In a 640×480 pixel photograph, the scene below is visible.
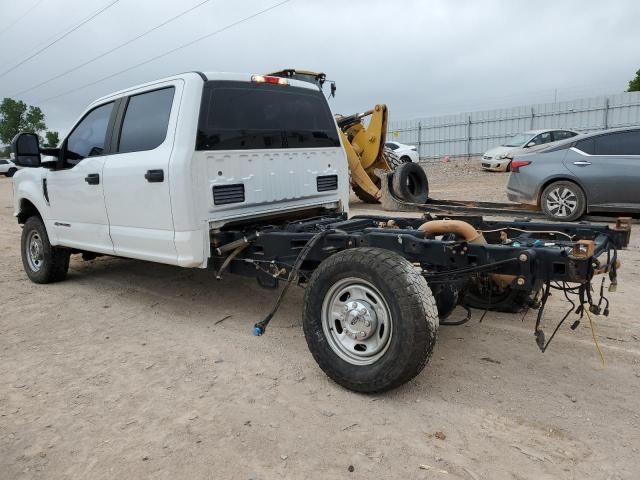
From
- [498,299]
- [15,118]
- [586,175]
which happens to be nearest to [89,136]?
[498,299]

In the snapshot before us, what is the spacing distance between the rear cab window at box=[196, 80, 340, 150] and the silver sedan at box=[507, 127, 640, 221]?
5227 millimetres

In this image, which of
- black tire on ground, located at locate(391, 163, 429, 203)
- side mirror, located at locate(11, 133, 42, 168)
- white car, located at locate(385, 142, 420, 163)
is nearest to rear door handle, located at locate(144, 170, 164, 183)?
side mirror, located at locate(11, 133, 42, 168)

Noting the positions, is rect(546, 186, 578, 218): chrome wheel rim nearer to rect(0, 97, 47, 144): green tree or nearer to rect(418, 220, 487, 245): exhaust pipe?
rect(418, 220, 487, 245): exhaust pipe

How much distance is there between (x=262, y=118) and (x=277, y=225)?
959mm

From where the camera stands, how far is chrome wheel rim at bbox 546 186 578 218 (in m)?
8.96

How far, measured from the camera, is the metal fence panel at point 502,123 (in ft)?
75.8

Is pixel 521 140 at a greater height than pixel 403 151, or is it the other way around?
pixel 521 140

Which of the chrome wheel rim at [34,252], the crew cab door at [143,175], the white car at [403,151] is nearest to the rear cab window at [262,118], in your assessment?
the crew cab door at [143,175]

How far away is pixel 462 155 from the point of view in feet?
92.7

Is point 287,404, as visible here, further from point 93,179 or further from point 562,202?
point 562,202

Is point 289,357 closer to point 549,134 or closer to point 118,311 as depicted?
point 118,311

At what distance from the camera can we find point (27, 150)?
550 cm

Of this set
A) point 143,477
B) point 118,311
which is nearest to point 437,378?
point 143,477

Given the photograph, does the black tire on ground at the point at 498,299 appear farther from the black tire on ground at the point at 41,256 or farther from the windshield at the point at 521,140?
the windshield at the point at 521,140
